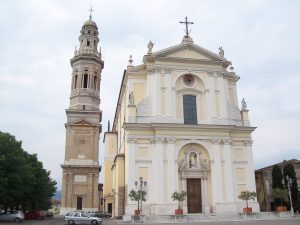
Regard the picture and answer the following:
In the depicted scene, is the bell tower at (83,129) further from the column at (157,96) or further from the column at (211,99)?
the column at (211,99)

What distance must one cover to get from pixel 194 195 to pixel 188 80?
1138cm

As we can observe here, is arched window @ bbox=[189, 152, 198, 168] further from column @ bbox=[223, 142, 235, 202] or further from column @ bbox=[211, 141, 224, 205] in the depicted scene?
column @ bbox=[223, 142, 235, 202]

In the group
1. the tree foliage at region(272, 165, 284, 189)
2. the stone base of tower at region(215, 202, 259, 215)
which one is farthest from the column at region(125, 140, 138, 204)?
the tree foliage at region(272, 165, 284, 189)

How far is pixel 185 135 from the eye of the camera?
105ft

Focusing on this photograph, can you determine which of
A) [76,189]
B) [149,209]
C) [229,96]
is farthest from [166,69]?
[76,189]

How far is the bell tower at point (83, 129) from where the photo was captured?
45.7m

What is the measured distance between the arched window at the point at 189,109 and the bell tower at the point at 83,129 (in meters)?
18.8

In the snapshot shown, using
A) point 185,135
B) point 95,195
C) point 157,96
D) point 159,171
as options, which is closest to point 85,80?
point 95,195

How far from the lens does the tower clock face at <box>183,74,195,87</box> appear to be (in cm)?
3472

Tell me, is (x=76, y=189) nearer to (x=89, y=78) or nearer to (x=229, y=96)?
(x=89, y=78)

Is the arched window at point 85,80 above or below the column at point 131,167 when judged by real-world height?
above

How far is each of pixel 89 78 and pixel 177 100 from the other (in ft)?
72.8

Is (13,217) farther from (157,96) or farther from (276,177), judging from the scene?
(276,177)

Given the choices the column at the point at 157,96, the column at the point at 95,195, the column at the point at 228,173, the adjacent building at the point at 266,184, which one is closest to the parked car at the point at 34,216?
the column at the point at 95,195
